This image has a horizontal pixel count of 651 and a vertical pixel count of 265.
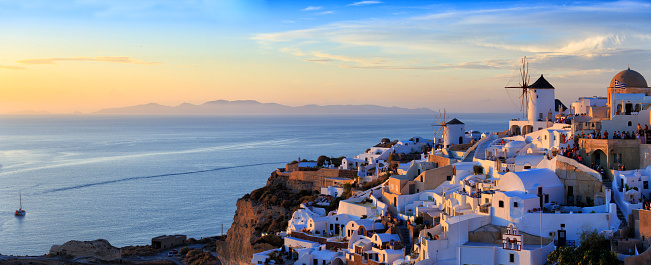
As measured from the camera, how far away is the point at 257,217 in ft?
124

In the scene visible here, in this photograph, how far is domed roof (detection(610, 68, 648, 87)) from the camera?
96.6 ft

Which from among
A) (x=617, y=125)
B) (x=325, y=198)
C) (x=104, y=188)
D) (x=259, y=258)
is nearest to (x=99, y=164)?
(x=104, y=188)

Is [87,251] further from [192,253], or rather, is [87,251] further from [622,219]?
[622,219]

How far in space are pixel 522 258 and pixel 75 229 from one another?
116ft

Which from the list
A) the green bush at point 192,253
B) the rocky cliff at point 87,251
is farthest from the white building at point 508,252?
the rocky cliff at point 87,251

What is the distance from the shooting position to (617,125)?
964 inches

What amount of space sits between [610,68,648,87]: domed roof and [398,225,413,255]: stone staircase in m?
13.5

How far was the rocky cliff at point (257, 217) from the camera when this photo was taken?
113 feet

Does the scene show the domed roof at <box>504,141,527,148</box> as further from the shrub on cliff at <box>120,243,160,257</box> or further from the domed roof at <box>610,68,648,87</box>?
the shrub on cliff at <box>120,243,160,257</box>

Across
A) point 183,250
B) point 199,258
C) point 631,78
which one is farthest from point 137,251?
point 631,78

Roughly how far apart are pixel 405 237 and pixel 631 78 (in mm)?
14442

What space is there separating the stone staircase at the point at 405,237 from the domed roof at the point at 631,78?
1347cm

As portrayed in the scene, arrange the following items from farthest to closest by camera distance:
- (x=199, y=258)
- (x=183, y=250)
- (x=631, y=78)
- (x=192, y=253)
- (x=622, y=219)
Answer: (x=183, y=250), (x=192, y=253), (x=199, y=258), (x=631, y=78), (x=622, y=219)

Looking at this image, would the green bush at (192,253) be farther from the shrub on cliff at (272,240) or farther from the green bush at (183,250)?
the shrub on cliff at (272,240)
